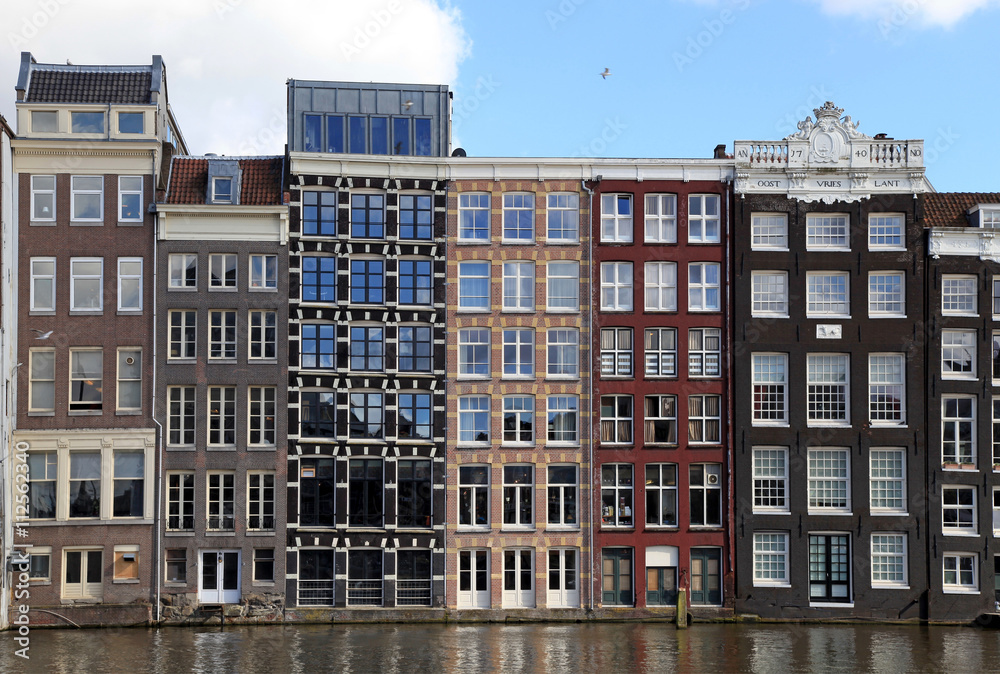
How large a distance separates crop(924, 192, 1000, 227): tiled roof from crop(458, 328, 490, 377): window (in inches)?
782

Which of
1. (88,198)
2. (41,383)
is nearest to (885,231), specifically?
(88,198)

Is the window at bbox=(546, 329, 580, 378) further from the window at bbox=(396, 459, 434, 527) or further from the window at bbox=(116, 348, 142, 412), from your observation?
the window at bbox=(116, 348, 142, 412)

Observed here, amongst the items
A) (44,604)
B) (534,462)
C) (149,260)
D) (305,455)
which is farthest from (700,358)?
(44,604)

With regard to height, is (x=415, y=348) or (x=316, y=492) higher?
(x=415, y=348)

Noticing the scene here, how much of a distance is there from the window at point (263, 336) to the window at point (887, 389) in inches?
996

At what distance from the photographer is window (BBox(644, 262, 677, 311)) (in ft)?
152

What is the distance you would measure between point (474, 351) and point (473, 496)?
614 cm

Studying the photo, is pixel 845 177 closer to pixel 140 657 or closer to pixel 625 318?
pixel 625 318

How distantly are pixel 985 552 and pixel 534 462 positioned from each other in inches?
760

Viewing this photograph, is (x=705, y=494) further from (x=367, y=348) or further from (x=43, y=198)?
(x=43, y=198)

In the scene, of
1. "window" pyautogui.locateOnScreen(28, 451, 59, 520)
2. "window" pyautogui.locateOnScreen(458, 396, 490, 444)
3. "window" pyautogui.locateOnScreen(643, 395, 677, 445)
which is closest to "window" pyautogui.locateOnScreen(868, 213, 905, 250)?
"window" pyautogui.locateOnScreen(643, 395, 677, 445)

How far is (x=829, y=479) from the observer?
150 feet

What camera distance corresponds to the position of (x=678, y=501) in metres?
45.5

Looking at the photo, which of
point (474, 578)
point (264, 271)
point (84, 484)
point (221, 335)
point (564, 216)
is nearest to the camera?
point (84, 484)
